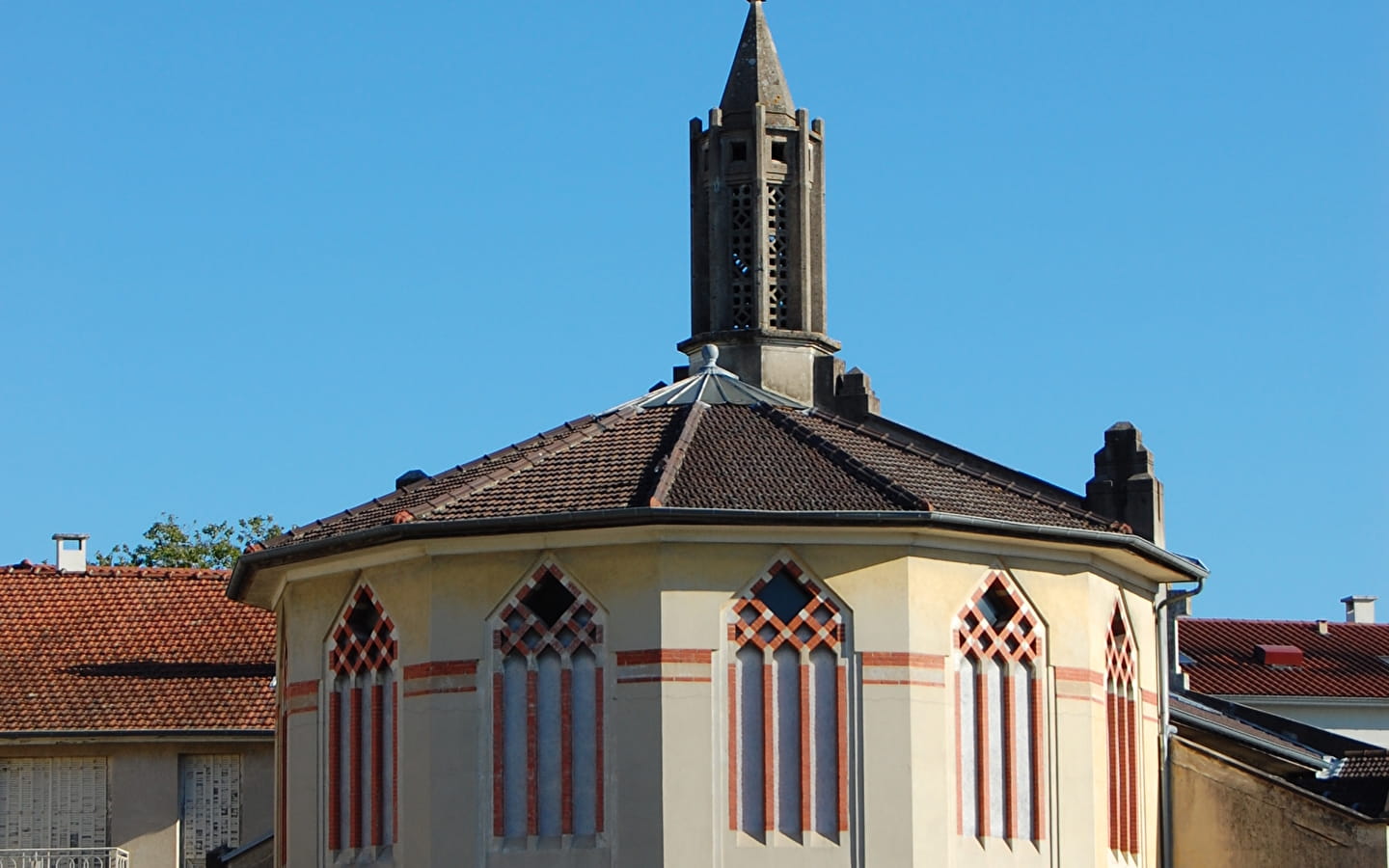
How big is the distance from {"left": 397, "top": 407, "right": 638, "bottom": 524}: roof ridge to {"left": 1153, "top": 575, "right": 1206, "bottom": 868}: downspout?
272 inches

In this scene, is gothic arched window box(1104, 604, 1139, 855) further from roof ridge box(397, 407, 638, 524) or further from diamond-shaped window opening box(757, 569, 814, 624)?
roof ridge box(397, 407, 638, 524)

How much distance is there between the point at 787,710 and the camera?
85.5 feet

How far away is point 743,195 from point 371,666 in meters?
11.2

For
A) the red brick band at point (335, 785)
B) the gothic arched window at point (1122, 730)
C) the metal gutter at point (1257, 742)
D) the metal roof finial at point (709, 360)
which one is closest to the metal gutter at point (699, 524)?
→ the gothic arched window at point (1122, 730)

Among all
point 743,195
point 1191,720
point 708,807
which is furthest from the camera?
point 743,195

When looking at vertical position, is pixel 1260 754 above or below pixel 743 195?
below

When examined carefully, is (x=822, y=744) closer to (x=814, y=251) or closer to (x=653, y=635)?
(x=653, y=635)

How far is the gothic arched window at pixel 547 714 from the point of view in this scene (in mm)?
26234

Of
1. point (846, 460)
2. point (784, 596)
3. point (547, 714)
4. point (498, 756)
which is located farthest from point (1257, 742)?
point (498, 756)

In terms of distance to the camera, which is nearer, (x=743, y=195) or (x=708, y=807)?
(x=708, y=807)

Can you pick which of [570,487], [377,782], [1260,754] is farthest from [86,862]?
[1260,754]

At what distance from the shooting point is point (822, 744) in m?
26.0

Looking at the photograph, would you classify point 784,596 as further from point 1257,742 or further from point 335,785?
point 1257,742

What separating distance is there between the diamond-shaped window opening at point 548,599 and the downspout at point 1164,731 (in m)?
7.84
